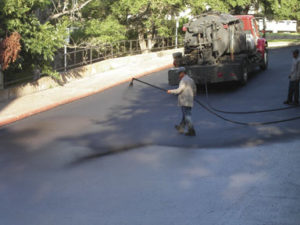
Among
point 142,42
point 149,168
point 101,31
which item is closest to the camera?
point 149,168

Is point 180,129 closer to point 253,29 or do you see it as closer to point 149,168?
point 149,168

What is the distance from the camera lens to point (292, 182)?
27.6 feet

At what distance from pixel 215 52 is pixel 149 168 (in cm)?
1074

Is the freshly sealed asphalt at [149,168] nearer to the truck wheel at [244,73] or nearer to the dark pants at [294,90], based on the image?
the dark pants at [294,90]

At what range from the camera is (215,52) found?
19547mm

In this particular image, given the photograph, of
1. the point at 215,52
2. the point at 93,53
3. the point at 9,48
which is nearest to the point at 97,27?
the point at 93,53

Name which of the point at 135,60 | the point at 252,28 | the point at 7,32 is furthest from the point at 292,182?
the point at 135,60

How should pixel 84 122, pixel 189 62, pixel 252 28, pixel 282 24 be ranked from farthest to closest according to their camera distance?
pixel 282 24 < pixel 252 28 < pixel 189 62 < pixel 84 122

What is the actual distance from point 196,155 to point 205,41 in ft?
33.0

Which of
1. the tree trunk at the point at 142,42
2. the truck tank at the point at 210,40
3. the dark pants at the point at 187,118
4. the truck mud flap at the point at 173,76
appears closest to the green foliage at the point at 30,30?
the truck mud flap at the point at 173,76

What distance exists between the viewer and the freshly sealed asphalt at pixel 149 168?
7.36 metres

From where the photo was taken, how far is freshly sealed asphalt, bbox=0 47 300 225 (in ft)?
24.2

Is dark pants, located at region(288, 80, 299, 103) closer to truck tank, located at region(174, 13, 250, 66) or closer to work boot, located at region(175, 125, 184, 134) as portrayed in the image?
truck tank, located at region(174, 13, 250, 66)

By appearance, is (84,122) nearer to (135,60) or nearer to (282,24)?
(135,60)
